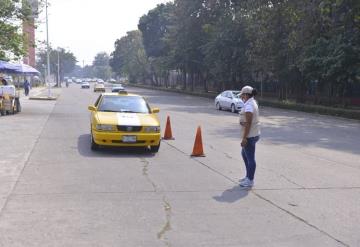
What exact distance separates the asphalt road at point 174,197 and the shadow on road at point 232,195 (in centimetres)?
2

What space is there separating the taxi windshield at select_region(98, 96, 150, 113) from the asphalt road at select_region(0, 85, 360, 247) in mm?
1179

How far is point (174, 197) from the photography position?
7926mm

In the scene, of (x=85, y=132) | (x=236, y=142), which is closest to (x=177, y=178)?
(x=236, y=142)

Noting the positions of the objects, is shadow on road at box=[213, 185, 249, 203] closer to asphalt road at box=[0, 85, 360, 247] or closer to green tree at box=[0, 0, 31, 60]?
asphalt road at box=[0, 85, 360, 247]

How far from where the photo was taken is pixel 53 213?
6.88m

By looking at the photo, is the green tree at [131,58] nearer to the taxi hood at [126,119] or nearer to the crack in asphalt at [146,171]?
the taxi hood at [126,119]

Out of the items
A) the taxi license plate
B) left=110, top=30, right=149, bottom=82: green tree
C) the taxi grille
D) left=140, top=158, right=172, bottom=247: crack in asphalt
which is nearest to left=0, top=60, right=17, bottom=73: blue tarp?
the taxi grille

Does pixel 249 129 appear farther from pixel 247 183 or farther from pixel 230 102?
pixel 230 102

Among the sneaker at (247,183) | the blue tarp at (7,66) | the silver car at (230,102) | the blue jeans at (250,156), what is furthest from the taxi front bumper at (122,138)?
the silver car at (230,102)

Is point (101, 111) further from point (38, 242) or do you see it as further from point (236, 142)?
point (38, 242)

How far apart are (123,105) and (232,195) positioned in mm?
6564

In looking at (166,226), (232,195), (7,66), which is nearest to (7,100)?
(7,66)

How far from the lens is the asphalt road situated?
19.5 feet

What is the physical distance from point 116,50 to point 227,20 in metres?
97.8
